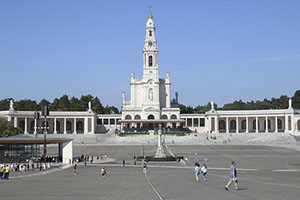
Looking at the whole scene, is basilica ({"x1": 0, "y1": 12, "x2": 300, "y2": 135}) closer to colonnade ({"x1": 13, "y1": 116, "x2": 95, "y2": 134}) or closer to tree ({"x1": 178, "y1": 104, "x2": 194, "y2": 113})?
colonnade ({"x1": 13, "y1": 116, "x2": 95, "y2": 134})

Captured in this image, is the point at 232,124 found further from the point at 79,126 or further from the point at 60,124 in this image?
the point at 60,124

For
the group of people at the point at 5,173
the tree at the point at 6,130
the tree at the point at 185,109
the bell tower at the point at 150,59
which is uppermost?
the bell tower at the point at 150,59

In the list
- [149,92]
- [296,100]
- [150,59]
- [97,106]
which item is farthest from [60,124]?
[296,100]

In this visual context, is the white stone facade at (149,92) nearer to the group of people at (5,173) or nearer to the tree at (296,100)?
the tree at (296,100)

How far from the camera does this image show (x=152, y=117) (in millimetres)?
117250

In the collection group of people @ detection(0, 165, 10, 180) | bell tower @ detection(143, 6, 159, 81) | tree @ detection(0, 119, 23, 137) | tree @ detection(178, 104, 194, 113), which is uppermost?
bell tower @ detection(143, 6, 159, 81)

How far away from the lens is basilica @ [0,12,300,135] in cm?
11181

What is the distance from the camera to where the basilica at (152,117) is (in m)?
112

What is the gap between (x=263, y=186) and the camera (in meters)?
26.9

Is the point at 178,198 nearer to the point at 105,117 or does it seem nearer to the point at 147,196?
the point at 147,196

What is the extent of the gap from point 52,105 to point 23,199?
11800 cm

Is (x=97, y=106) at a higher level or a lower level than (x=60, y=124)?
higher

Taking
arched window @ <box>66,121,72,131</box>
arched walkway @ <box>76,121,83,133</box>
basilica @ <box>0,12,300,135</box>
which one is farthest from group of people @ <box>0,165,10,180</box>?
arched window @ <box>66,121,72,131</box>

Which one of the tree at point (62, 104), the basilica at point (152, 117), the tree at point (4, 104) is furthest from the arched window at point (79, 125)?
the tree at point (4, 104)
